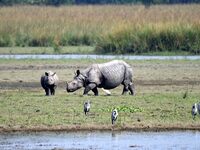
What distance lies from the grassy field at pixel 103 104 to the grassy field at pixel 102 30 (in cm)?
658

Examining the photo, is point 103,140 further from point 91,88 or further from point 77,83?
point 77,83

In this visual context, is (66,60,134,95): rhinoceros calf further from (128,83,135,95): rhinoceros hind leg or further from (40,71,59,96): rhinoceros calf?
(40,71,59,96): rhinoceros calf

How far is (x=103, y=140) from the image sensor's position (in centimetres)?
1616

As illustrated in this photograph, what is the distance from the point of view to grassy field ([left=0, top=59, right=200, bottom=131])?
1750cm

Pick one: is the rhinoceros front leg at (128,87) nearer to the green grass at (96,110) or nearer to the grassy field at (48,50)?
the green grass at (96,110)

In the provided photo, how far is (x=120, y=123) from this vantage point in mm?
17500

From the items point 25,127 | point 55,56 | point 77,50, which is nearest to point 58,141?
point 25,127

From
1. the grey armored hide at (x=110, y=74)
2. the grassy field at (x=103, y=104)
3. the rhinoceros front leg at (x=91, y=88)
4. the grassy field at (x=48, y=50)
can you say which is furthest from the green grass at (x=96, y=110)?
the grassy field at (x=48, y=50)

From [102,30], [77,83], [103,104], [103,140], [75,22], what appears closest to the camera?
[103,140]

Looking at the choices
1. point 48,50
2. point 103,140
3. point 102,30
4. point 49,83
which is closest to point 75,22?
point 102,30

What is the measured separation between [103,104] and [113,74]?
112 inches

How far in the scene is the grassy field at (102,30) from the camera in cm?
3459

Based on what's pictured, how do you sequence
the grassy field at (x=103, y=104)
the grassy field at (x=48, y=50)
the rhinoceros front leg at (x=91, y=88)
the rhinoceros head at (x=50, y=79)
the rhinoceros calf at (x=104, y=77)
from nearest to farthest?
the grassy field at (x=103, y=104) → the rhinoceros head at (x=50, y=79) → the rhinoceros front leg at (x=91, y=88) → the rhinoceros calf at (x=104, y=77) → the grassy field at (x=48, y=50)

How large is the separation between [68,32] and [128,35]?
5834mm
